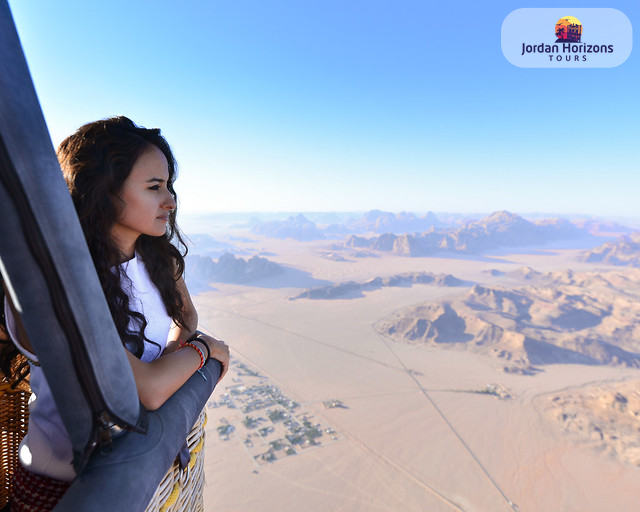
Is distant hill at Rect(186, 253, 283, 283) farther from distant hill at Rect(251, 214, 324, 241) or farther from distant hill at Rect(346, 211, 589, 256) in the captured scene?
distant hill at Rect(251, 214, 324, 241)

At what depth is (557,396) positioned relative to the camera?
96.6ft

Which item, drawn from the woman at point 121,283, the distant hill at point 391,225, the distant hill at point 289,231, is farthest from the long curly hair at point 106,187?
the distant hill at point 391,225

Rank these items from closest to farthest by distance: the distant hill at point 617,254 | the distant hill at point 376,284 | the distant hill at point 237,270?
the distant hill at point 376,284 < the distant hill at point 237,270 < the distant hill at point 617,254

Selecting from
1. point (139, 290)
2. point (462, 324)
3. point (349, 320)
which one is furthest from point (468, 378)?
point (139, 290)

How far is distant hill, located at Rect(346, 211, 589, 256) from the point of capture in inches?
3853

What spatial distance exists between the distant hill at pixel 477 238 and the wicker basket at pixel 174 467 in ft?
316

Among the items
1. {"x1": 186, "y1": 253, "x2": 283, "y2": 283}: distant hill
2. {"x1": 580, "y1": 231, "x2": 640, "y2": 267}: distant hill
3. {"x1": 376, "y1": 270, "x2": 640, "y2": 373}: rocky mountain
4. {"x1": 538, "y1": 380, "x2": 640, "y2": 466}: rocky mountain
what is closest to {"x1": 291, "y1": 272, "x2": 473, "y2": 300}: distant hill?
{"x1": 376, "y1": 270, "x2": 640, "y2": 373}: rocky mountain

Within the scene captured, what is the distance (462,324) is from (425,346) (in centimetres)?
811

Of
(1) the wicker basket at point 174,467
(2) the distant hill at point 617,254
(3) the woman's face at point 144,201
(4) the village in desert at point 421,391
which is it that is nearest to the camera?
(1) the wicker basket at point 174,467

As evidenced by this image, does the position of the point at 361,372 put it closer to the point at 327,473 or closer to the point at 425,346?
the point at 425,346

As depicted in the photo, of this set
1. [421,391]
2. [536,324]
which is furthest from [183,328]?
[536,324]

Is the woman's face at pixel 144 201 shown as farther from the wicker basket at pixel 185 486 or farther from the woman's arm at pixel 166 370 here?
the wicker basket at pixel 185 486

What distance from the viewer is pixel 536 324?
48.6 meters

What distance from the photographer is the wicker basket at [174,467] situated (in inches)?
31.2
